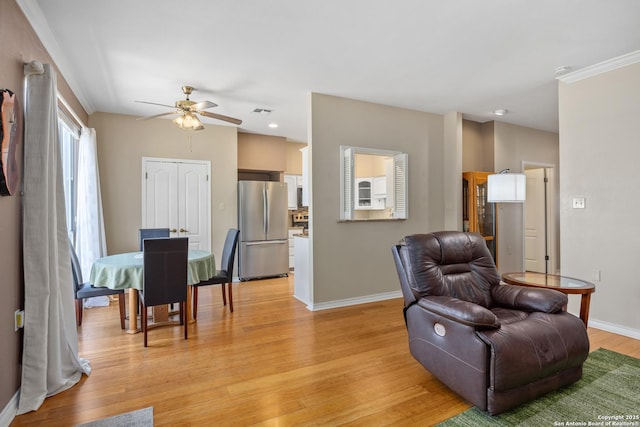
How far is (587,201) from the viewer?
3.45 m

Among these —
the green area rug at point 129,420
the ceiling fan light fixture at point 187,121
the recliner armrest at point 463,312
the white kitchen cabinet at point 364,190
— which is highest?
the ceiling fan light fixture at point 187,121

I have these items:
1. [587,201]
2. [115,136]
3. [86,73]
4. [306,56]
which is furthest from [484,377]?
[115,136]

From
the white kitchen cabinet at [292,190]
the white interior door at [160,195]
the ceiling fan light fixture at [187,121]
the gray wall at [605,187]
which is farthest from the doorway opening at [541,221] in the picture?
the white interior door at [160,195]

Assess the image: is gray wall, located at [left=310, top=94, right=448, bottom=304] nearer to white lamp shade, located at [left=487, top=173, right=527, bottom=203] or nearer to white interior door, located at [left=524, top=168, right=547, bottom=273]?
white lamp shade, located at [left=487, top=173, right=527, bottom=203]

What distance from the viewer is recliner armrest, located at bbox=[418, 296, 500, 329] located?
6.17 feet

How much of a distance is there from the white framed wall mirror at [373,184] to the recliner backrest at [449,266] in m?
1.73

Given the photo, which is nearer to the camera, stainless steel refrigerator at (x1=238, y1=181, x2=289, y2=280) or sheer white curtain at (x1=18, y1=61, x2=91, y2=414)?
sheer white curtain at (x1=18, y1=61, x2=91, y2=414)

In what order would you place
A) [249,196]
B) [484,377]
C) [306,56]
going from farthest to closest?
[249,196] < [306,56] < [484,377]

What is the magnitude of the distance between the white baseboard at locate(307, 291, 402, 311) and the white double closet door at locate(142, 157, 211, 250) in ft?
7.98

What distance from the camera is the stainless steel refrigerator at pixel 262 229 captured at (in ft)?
18.8

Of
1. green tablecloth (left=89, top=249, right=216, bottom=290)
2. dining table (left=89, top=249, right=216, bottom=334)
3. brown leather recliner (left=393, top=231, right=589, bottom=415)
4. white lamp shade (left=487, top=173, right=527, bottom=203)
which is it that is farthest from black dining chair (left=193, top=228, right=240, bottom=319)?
white lamp shade (left=487, top=173, right=527, bottom=203)

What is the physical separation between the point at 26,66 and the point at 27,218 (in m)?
1.01

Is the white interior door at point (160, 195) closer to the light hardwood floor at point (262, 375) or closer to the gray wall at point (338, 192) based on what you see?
the light hardwood floor at point (262, 375)

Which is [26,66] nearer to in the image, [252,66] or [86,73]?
[86,73]
